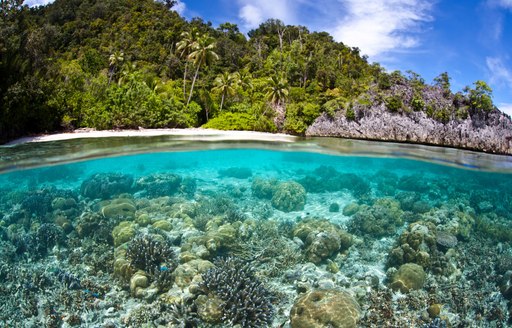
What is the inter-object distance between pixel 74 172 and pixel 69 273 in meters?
14.1

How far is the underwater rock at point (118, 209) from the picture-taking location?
13221 mm

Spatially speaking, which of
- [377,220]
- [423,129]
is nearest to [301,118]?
[423,129]

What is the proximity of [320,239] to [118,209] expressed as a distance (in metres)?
8.12

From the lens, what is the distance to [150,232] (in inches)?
461

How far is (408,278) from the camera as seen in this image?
949 centimetres

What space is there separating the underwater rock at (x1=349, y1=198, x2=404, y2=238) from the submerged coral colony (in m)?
0.05

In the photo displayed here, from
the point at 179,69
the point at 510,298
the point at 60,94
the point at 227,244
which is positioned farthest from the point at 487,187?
the point at 179,69

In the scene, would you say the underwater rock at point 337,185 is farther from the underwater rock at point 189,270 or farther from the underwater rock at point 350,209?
the underwater rock at point 189,270

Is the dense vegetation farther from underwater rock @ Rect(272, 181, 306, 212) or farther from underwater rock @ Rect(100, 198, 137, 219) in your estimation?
underwater rock @ Rect(272, 181, 306, 212)

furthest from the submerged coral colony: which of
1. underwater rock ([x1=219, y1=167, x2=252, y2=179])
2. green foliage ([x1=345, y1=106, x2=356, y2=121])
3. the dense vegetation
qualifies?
green foliage ([x1=345, y1=106, x2=356, y2=121])

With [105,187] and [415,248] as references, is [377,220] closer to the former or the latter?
[415,248]

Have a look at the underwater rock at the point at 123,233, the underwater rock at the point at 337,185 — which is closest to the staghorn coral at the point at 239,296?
the underwater rock at the point at 123,233

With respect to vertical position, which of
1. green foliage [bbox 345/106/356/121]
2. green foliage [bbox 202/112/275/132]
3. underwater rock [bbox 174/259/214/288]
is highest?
green foliage [bbox 345/106/356/121]

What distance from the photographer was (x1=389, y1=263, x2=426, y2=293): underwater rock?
30.7 ft
